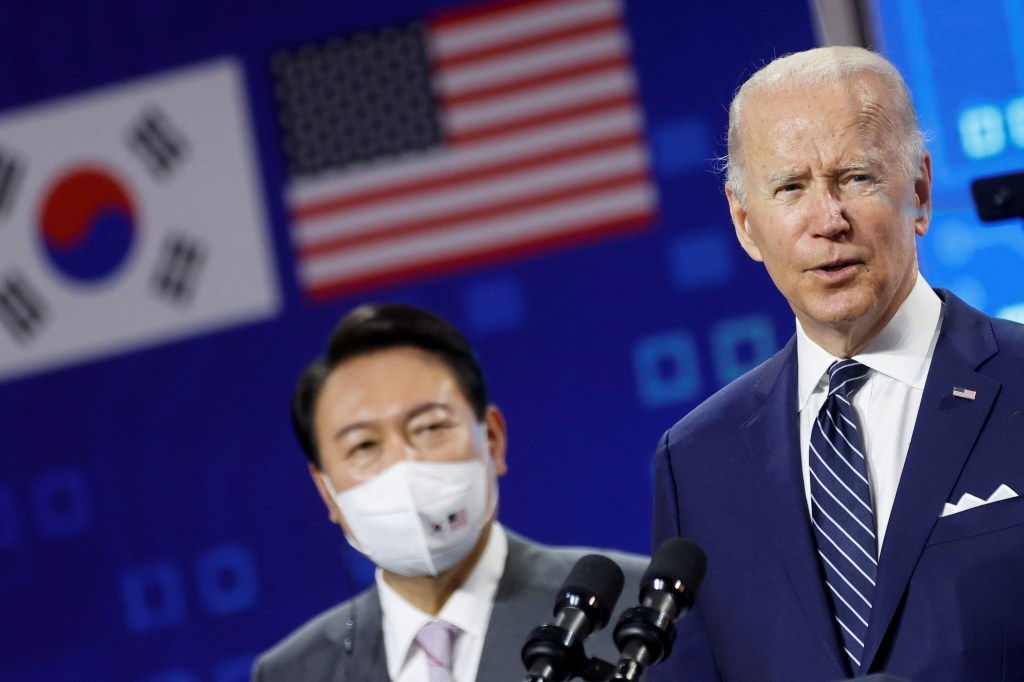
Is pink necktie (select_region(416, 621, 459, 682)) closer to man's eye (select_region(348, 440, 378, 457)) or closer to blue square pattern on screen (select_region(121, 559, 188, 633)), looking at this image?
man's eye (select_region(348, 440, 378, 457))

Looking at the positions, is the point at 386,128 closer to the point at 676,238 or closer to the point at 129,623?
the point at 676,238

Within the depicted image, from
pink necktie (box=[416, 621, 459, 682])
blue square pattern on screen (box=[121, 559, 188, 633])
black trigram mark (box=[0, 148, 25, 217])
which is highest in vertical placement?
black trigram mark (box=[0, 148, 25, 217])

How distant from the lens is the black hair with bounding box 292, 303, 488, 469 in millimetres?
2756

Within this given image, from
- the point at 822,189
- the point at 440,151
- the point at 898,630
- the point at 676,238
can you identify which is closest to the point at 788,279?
the point at 822,189

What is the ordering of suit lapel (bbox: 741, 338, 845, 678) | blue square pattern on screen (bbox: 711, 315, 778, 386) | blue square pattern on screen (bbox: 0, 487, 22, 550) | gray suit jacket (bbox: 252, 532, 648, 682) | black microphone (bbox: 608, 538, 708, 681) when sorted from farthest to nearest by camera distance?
blue square pattern on screen (bbox: 0, 487, 22, 550) < blue square pattern on screen (bbox: 711, 315, 778, 386) < gray suit jacket (bbox: 252, 532, 648, 682) < suit lapel (bbox: 741, 338, 845, 678) < black microphone (bbox: 608, 538, 708, 681)

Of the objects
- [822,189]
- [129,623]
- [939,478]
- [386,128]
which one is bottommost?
[129,623]

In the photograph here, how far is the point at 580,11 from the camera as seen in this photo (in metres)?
4.23

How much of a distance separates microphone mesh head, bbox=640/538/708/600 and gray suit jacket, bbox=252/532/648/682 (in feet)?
3.10

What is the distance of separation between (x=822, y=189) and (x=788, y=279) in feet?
0.37

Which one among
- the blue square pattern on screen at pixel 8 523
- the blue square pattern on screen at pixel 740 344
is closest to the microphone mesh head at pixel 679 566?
the blue square pattern on screen at pixel 740 344

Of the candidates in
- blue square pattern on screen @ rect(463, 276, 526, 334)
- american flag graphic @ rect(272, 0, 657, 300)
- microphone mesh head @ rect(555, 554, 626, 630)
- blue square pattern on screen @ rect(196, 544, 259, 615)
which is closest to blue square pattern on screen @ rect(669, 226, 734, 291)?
american flag graphic @ rect(272, 0, 657, 300)

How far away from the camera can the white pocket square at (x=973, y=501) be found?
1675 mm

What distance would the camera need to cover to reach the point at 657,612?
4.97ft

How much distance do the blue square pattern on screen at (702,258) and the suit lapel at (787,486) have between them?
212 cm
